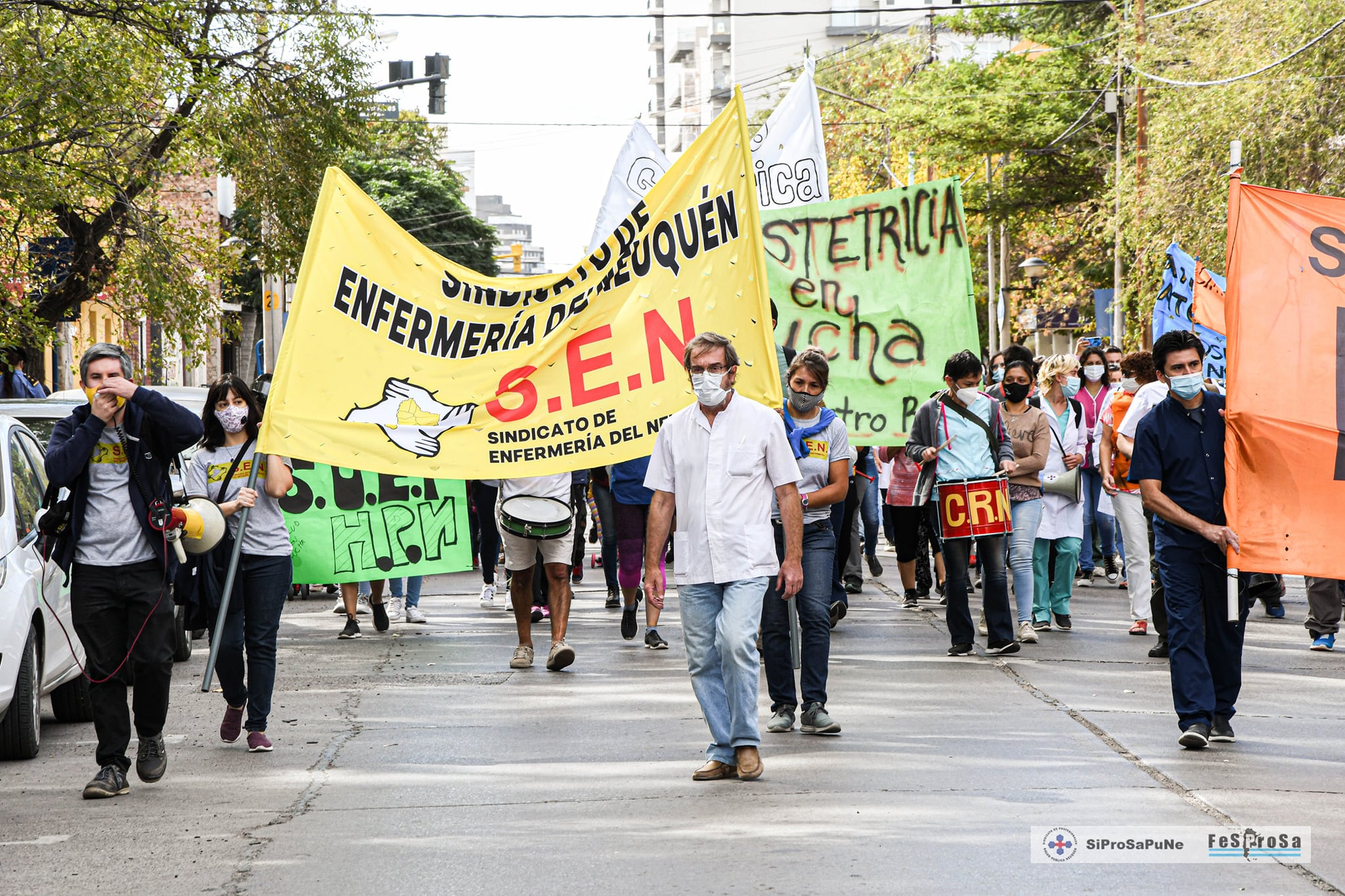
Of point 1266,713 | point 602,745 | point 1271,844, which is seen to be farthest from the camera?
point 1266,713

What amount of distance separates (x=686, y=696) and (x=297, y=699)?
224cm

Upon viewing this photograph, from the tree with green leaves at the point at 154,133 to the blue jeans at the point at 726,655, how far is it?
30.0 feet

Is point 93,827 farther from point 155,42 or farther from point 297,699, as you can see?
point 155,42

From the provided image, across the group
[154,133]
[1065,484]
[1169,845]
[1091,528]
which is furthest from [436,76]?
[1169,845]

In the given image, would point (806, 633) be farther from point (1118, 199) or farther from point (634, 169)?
point (1118, 199)

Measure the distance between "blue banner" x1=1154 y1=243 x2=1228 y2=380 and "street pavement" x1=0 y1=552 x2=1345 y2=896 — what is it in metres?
3.01

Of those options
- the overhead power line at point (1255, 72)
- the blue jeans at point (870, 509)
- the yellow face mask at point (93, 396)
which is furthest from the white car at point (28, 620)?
the overhead power line at point (1255, 72)

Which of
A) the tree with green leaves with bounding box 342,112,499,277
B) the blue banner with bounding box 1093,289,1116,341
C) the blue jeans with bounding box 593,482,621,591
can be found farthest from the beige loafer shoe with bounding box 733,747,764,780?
the tree with green leaves with bounding box 342,112,499,277

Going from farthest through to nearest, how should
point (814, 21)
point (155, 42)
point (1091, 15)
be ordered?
point (814, 21)
point (1091, 15)
point (155, 42)

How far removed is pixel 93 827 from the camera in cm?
632

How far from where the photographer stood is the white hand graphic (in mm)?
8648

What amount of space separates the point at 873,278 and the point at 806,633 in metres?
5.10

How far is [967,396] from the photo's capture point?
10555 millimetres

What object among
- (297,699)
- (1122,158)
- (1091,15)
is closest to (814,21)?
(1091,15)
